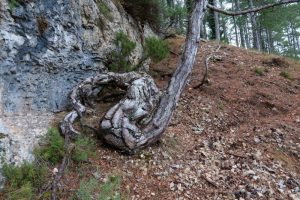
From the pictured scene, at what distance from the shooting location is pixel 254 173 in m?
4.40

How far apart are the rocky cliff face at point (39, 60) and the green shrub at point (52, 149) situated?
0.16m

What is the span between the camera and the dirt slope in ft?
13.3

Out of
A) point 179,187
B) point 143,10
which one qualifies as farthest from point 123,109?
point 143,10

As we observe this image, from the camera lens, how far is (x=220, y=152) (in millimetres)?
4879

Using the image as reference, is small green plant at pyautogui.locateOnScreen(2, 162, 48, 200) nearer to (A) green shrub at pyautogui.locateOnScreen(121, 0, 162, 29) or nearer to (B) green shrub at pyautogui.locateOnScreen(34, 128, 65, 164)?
(B) green shrub at pyautogui.locateOnScreen(34, 128, 65, 164)

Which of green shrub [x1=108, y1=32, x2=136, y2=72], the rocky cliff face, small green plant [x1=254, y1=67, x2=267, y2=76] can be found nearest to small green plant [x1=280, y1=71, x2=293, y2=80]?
small green plant [x1=254, y1=67, x2=267, y2=76]

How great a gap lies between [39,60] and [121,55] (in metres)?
1.62

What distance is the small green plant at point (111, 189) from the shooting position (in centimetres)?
353

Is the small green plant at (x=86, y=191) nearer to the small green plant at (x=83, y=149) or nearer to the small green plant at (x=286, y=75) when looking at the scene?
the small green plant at (x=83, y=149)

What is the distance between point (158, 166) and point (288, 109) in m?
3.67

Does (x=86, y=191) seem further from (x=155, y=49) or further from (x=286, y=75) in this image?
(x=286, y=75)

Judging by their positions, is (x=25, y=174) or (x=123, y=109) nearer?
(x=25, y=174)

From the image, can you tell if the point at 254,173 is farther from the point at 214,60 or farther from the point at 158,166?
the point at 214,60

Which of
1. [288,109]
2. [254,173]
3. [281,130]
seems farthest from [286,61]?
[254,173]
